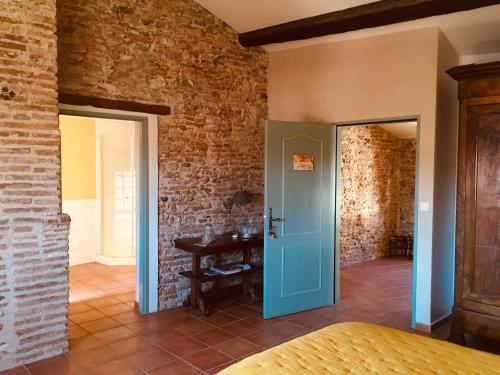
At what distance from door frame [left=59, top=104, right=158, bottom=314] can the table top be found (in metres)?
0.34

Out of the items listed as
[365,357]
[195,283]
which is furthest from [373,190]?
[365,357]

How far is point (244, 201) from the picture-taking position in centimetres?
546

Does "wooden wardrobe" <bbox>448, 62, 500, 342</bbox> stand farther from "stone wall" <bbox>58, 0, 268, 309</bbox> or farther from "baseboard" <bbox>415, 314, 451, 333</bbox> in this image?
"stone wall" <bbox>58, 0, 268, 309</bbox>

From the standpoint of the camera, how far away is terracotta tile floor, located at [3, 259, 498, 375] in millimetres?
3721

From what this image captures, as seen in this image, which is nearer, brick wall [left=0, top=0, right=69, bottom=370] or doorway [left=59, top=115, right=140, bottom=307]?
brick wall [left=0, top=0, right=69, bottom=370]

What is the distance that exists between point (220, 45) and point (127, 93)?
1483 millimetres

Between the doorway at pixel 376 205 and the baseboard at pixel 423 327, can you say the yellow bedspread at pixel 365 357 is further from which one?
the doorway at pixel 376 205

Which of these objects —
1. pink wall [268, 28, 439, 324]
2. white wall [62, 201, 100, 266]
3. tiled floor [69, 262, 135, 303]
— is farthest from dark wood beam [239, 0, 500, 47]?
white wall [62, 201, 100, 266]

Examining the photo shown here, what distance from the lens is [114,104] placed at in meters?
4.66

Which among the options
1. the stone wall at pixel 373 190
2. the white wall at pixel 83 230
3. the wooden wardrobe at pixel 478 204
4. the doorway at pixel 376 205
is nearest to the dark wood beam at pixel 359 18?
the wooden wardrobe at pixel 478 204

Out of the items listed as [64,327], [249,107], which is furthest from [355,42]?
[64,327]

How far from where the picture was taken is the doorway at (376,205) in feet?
23.5

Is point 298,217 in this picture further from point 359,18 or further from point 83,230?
point 83,230

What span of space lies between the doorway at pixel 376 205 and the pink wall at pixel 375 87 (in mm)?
1681
